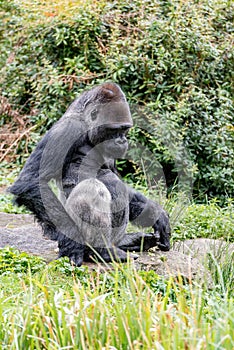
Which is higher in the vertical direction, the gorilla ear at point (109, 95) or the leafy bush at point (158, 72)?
the gorilla ear at point (109, 95)

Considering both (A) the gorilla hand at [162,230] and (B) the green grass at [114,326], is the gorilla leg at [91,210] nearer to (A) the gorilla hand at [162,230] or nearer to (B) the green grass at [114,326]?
(A) the gorilla hand at [162,230]

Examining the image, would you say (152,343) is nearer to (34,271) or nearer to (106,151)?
(34,271)

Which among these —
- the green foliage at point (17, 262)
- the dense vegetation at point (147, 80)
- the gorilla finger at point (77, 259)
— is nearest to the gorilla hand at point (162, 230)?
the gorilla finger at point (77, 259)

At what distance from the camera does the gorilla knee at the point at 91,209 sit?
178 inches

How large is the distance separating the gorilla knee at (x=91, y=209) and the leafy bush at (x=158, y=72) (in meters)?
3.72

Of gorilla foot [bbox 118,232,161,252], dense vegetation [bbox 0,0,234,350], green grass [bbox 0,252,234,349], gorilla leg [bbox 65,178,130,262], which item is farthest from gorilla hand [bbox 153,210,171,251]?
green grass [bbox 0,252,234,349]

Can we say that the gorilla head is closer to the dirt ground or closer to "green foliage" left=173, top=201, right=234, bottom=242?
the dirt ground

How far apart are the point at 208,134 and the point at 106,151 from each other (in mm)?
4148

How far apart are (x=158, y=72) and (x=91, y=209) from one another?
4.71 meters

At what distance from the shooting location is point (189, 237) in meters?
6.26

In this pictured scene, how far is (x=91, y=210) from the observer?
14.9 ft

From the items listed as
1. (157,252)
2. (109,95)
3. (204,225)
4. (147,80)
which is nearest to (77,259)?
(157,252)

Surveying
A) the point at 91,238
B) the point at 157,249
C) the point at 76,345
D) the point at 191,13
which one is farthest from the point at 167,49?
the point at 76,345

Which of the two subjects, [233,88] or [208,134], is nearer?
[208,134]
